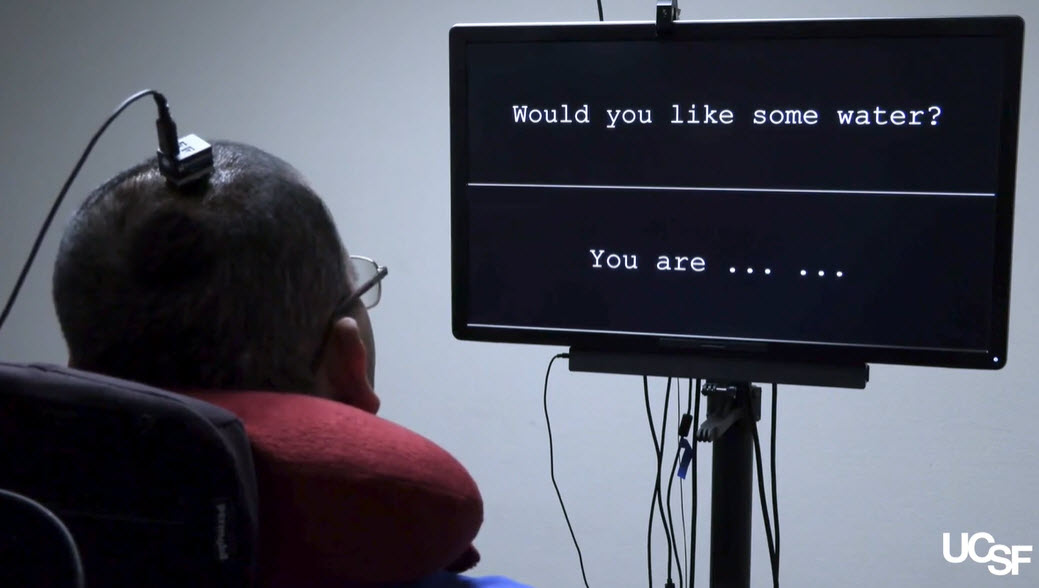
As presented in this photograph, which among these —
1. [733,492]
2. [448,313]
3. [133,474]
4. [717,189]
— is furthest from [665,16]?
[448,313]

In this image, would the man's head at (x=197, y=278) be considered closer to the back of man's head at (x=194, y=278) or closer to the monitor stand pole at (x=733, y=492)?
the back of man's head at (x=194, y=278)

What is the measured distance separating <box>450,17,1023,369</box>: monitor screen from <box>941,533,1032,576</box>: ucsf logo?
1082 mm

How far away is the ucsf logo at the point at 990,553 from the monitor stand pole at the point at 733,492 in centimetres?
101

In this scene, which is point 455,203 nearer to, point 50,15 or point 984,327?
point 984,327

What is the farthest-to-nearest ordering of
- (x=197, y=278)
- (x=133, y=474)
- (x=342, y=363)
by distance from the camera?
(x=342, y=363) → (x=197, y=278) → (x=133, y=474)

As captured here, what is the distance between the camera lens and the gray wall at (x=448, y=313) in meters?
2.18

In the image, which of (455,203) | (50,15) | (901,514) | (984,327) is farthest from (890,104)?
(50,15)

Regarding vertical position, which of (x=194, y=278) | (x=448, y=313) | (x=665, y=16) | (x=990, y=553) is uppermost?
(x=665, y=16)

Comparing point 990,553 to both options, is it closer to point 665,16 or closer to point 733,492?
point 733,492

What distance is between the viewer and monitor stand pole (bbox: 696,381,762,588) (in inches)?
54.4

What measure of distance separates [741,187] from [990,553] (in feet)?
4.19

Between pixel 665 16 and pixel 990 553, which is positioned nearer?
pixel 665 16

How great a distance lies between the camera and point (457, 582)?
Answer: 92 centimetres

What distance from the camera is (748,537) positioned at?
4.59 feet
